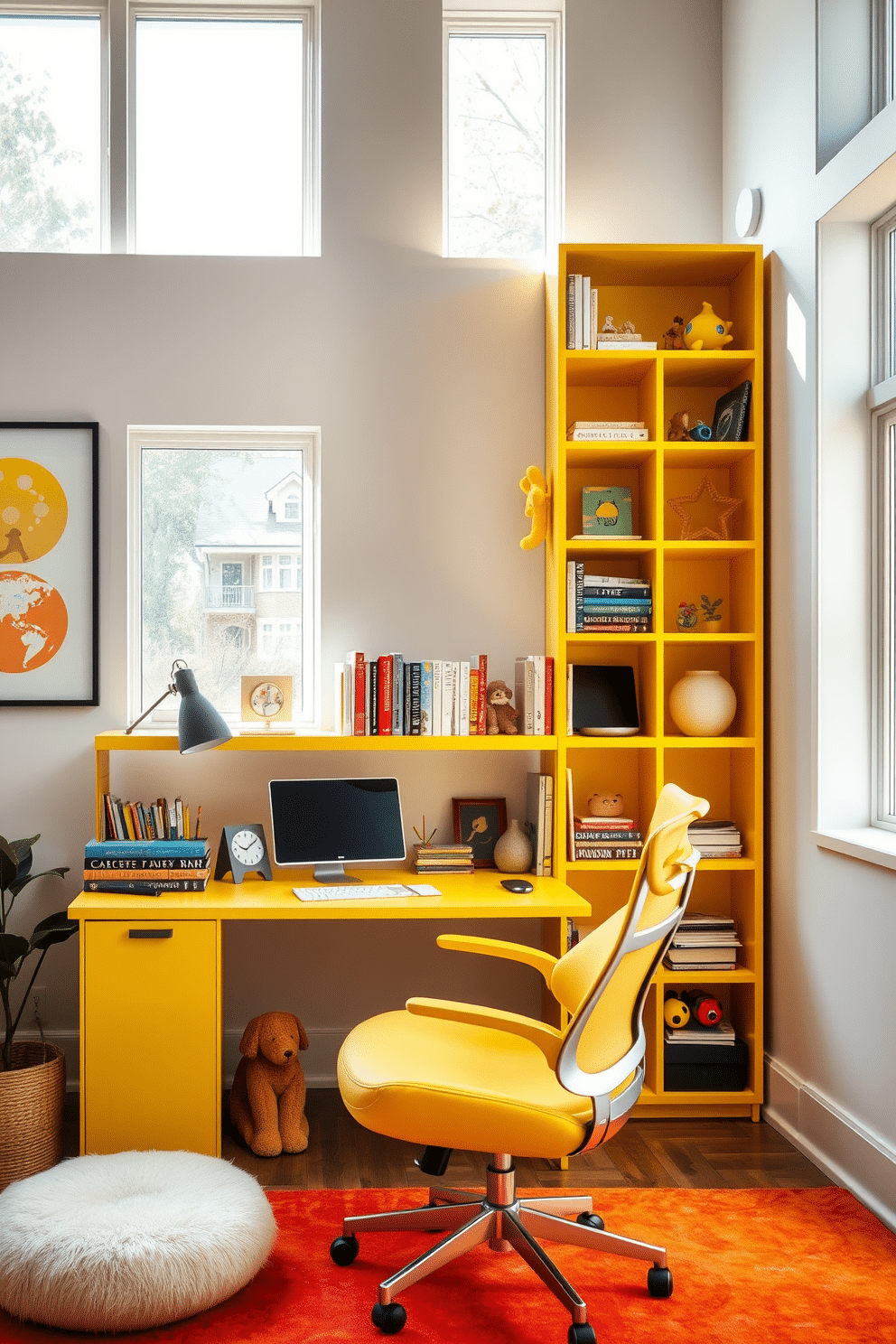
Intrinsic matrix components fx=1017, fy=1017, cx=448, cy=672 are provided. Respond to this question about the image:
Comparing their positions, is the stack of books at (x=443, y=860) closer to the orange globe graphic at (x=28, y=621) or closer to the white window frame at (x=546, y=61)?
the orange globe graphic at (x=28, y=621)

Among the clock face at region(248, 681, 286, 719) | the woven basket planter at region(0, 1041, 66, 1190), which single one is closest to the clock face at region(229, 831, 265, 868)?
the clock face at region(248, 681, 286, 719)

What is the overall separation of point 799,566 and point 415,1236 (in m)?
1.99

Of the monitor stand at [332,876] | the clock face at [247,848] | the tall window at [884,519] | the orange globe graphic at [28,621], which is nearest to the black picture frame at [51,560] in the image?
the orange globe graphic at [28,621]

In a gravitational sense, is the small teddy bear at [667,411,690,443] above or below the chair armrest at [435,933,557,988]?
above

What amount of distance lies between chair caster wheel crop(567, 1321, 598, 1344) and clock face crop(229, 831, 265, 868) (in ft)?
5.12

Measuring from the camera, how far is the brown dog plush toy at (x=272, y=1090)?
8.98 ft

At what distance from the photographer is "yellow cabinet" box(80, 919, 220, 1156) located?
8.47 ft

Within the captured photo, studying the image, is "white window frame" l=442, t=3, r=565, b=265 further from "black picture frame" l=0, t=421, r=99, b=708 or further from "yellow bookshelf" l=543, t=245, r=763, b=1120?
"black picture frame" l=0, t=421, r=99, b=708

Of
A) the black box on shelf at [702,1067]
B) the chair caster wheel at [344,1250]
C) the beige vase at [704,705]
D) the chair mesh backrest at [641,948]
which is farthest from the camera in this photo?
the beige vase at [704,705]

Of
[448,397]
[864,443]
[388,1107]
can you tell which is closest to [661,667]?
[864,443]

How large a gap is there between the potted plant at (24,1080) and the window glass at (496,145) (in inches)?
96.8

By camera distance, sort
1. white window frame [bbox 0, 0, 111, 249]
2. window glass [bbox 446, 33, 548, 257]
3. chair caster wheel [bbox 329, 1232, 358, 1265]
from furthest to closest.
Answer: window glass [bbox 446, 33, 548, 257], white window frame [bbox 0, 0, 111, 249], chair caster wheel [bbox 329, 1232, 358, 1265]

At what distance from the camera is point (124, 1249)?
196 centimetres

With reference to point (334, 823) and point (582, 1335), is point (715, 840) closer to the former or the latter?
point (334, 823)
